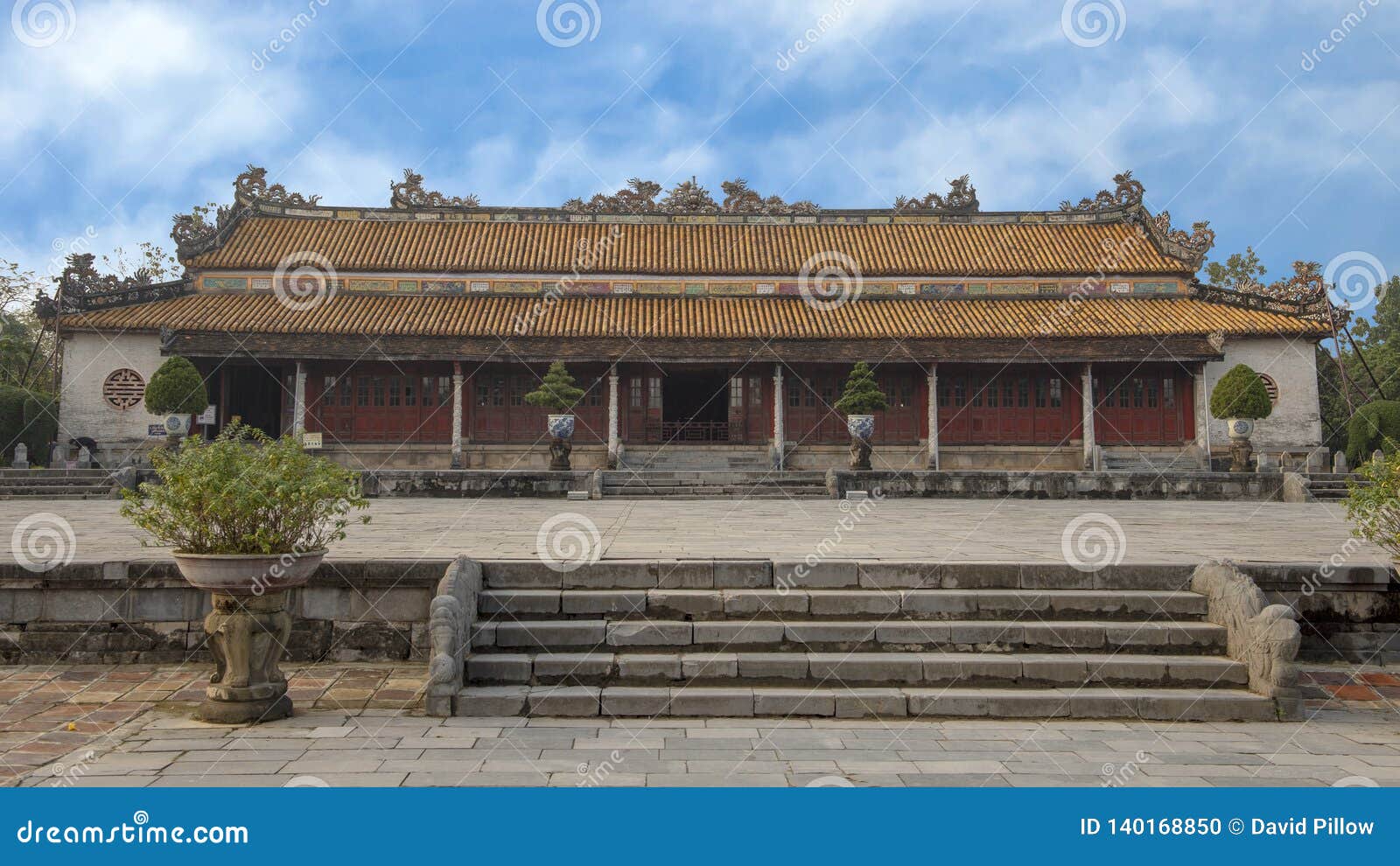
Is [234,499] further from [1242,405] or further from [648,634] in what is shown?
[1242,405]

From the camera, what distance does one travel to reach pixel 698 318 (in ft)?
74.9

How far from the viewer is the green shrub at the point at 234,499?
16.0 ft

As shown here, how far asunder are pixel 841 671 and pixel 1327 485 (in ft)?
49.1

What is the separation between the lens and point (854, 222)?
2630 cm

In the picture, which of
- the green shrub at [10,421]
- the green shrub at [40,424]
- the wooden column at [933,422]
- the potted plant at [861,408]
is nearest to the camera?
the potted plant at [861,408]

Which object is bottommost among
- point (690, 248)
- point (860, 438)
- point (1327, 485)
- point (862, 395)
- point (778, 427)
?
point (1327, 485)

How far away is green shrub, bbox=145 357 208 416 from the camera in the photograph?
1748 cm

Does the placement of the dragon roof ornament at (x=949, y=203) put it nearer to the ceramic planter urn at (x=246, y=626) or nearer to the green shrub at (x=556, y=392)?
the green shrub at (x=556, y=392)

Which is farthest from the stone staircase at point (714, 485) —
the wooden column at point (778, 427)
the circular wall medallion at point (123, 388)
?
the circular wall medallion at point (123, 388)

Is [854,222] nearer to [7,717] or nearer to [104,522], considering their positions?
[104,522]

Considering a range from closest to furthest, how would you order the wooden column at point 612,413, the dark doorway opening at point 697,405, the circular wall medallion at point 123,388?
the circular wall medallion at point 123,388
the wooden column at point 612,413
the dark doorway opening at point 697,405

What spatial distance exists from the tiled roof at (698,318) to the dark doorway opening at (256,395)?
1.67 meters

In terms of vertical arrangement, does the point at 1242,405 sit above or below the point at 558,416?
above

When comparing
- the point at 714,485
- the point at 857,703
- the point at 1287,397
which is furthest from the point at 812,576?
the point at 1287,397
